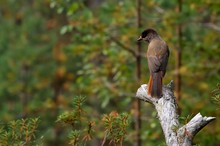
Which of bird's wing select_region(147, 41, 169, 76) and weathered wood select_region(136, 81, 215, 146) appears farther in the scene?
bird's wing select_region(147, 41, 169, 76)

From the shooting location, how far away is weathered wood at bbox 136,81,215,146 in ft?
10.7

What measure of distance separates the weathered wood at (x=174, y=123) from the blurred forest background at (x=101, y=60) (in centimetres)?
9

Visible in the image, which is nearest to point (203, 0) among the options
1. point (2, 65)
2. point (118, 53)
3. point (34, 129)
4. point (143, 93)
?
point (118, 53)

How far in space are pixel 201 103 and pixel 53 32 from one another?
405 inches

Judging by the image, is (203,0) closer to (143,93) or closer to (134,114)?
(134,114)

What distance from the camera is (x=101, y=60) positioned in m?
13.6

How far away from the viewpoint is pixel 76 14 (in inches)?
302

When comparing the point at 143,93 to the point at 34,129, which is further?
the point at 143,93

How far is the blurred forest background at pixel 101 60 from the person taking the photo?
24.6ft

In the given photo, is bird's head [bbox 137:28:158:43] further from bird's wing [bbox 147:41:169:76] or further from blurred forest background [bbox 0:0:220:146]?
blurred forest background [bbox 0:0:220:146]

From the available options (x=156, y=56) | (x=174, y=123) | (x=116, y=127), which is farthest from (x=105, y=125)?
(x=156, y=56)

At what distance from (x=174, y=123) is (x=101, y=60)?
33.4 ft

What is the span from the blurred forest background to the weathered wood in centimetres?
9

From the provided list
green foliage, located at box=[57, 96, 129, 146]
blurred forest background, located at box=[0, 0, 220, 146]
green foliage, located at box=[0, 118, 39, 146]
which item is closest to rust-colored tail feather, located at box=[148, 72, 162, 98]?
blurred forest background, located at box=[0, 0, 220, 146]
